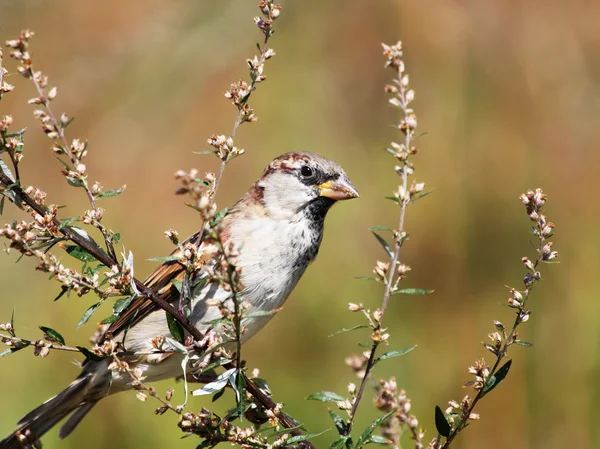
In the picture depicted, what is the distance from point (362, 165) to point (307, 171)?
1724 millimetres

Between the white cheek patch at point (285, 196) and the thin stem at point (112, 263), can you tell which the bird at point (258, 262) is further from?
the thin stem at point (112, 263)

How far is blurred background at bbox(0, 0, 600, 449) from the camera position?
10.3 feet

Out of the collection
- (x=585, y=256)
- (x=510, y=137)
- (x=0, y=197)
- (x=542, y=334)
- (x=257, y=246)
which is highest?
(x=510, y=137)

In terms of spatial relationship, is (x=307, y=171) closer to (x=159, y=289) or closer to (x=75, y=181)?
(x=159, y=289)

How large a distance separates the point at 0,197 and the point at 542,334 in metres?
2.43

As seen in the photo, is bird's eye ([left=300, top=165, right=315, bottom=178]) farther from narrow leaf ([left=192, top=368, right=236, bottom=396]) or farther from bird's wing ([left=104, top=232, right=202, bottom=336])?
narrow leaf ([left=192, top=368, right=236, bottom=396])

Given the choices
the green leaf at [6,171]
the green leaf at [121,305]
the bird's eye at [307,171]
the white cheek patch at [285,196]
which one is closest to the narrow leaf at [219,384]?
the green leaf at [121,305]

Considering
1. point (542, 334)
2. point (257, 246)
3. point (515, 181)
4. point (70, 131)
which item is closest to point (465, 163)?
point (515, 181)

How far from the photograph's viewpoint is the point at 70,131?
4.91 meters

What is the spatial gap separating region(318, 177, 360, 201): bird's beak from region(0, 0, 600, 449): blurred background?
3.15 feet

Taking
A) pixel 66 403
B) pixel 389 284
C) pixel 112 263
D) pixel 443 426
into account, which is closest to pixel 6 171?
pixel 112 263

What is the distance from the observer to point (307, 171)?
7.91ft

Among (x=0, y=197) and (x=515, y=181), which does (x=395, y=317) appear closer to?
(x=515, y=181)

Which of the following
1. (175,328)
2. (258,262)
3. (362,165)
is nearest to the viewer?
(175,328)
